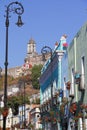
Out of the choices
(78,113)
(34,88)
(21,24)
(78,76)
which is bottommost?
(78,113)

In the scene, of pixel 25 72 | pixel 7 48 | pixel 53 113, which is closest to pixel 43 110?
pixel 53 113

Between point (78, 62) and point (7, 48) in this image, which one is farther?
point (78, 62)

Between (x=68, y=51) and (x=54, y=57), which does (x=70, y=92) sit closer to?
(x=68, y=51)

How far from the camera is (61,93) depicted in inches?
1248

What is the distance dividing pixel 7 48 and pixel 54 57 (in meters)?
14.1

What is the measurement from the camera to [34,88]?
162 m

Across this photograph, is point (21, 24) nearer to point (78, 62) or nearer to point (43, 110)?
point (78, 62)

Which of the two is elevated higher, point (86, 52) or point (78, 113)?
point (86, 52)

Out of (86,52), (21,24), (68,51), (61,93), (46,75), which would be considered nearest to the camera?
(21,24)

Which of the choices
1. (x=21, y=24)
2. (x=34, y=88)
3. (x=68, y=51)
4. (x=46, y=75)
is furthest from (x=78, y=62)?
(x=34, y=88)

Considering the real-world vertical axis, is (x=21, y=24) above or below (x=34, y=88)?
below

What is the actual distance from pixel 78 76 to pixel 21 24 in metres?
4.92

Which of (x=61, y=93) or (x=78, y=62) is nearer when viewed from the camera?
(x=78, y=62)

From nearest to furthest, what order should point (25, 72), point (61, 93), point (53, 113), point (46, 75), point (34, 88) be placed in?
point (61, 93)
point (53, 113)
point (46, 75)
point (34, 88)
point (25, 72)
